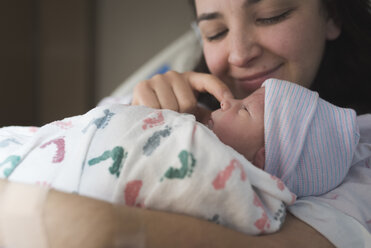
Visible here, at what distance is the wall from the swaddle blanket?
210cm

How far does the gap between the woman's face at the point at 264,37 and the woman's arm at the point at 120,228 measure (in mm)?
571

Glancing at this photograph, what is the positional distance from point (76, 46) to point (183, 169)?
7.53 feet

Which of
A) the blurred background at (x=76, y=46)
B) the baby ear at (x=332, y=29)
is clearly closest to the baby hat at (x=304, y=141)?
the baby ear at (x=332, y=29)

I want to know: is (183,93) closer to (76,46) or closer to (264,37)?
(264,37)

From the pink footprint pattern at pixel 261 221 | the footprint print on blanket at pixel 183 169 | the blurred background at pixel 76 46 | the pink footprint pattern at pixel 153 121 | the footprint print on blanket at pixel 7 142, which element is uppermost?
the pink footprint pattern at pixel 153 121

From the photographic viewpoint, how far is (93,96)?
2.58 meters

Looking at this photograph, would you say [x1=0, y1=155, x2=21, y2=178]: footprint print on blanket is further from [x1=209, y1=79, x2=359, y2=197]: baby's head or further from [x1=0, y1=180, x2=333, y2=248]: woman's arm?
[x1=209, y1=79, x2=359, y2=197]: baby's head

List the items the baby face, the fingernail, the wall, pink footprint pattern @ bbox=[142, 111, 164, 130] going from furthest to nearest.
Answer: the wall → the fingernail → the baby face → pink footprint pattern @ bbox=[142, 111, 164, 130]

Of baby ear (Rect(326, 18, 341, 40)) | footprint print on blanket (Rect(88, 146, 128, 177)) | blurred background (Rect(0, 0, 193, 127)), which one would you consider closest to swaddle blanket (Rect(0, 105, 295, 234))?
footprint print on blanket (Rect(88, 146, 128, 177))

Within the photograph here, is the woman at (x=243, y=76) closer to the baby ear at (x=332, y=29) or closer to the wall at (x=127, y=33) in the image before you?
the baby ear at (x=332, y=29)

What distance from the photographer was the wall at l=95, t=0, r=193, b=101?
261cm

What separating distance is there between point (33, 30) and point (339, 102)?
230cm

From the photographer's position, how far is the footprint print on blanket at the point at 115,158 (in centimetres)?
52

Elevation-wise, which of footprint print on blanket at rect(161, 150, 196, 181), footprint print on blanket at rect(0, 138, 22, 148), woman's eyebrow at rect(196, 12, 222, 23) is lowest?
footprint print on blanket at rect(0, 138, 22, 148)
